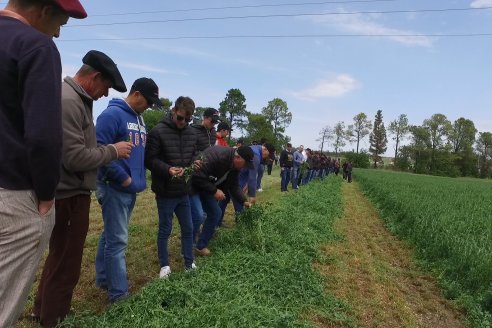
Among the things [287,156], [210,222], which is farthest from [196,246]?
[287,156]

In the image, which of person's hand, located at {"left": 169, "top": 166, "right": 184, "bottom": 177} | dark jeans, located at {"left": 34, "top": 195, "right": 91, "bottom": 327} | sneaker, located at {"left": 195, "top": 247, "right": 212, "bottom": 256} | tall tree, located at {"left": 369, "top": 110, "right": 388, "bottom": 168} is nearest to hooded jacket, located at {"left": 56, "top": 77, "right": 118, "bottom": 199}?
dark jeans, located at {"left": 34, "top": 195, "right": 91, "bottom": 327}

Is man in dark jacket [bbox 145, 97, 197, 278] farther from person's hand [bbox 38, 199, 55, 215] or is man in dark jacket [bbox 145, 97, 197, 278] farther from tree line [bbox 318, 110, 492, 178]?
tree line [bbox 318, 110, 492, 178]

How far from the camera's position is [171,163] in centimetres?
462

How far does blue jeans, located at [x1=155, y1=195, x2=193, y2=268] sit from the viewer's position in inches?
183

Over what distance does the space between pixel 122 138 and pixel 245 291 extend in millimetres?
1945

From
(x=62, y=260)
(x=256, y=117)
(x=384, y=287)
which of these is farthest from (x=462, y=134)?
(x=62, y=260)

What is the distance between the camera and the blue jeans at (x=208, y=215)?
5719mm

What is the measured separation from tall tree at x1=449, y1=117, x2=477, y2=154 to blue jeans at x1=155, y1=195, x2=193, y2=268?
89370 mm

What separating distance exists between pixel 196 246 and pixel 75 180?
304 centimetres

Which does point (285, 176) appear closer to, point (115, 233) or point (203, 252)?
point (203, 252)

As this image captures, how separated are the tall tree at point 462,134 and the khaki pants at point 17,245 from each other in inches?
3621

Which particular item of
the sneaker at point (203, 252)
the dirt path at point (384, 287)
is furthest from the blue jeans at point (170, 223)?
the dirt path at point (384, 287)

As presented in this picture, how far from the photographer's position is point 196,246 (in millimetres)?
5965

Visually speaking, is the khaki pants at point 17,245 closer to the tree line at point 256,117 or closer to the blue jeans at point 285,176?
the blue jeans at point 285,176
